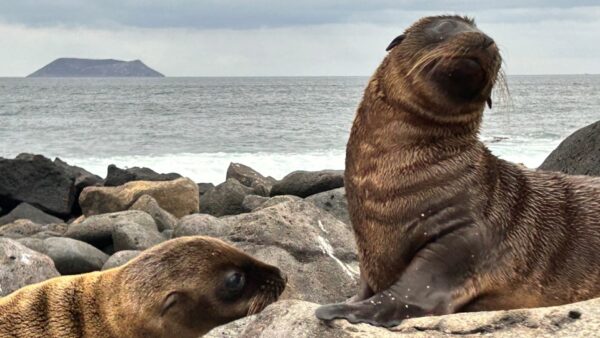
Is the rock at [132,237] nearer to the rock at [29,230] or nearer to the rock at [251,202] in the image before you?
the rock at [29,230]

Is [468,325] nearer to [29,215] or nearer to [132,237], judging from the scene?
[132,237]

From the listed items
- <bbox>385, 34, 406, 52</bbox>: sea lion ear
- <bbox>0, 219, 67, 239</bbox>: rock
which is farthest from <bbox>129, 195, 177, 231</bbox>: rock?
<bbox>385, 34, 406, 52</bbox>: sea lion ear

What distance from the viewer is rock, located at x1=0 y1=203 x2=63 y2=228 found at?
18.0 metres

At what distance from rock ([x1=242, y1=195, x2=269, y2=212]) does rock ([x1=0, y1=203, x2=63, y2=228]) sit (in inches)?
195

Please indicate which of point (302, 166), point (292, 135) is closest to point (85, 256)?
point (302, 166)

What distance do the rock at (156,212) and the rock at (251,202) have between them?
4.81 ft

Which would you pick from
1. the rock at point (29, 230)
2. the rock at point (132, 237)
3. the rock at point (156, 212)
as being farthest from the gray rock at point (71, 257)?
the rock at point (29, 230)

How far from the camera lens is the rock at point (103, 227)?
42.7 ft

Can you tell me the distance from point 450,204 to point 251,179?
1546 cm

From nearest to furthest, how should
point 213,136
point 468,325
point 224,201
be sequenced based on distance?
point 468,325, point 224,201, point 213,136

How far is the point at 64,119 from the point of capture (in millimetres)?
54438

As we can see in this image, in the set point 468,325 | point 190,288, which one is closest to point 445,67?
point 468,325

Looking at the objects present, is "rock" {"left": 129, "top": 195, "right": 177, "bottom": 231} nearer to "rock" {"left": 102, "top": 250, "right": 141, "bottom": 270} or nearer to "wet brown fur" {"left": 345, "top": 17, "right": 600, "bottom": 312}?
"rock" {"left": 102, "top": 250, "right": 141, "bottom": 270}

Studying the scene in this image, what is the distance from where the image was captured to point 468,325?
381cm
